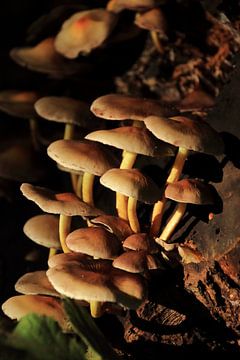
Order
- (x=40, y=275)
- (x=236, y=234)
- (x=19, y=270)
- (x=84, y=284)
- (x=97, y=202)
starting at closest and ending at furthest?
(x=84, y=284) → (x=236, y=234) → (x=40, y=275) → (x=97, y=202) → (x=19, y=270)

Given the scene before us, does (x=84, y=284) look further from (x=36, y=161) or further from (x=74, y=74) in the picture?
(x=74, y=74)

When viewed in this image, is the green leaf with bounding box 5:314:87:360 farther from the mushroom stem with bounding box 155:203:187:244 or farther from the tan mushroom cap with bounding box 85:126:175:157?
the tan mushroom cap with bounding box 85:126:175:157

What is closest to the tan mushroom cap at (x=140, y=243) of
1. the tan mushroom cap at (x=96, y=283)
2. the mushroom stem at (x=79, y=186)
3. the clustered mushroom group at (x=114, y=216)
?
the clustered mushroom group at (x=114, y=216)

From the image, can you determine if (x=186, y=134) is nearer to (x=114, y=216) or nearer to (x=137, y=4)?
(x=114, y=216)

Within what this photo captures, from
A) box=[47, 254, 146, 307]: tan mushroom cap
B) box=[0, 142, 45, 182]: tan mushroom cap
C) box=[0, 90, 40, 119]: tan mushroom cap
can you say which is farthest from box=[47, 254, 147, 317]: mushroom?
box=[0, 90, 40, 119]: tan mushroom cap

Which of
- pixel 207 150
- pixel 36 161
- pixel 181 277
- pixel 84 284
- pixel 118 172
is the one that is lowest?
pixel 36 161

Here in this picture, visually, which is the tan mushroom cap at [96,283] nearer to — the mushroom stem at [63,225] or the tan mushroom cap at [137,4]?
the mushroom stem at [63,225]

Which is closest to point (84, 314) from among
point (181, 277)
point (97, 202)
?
point (181, 277)

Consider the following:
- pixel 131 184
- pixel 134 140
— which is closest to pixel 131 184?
→ pixel 131 184
